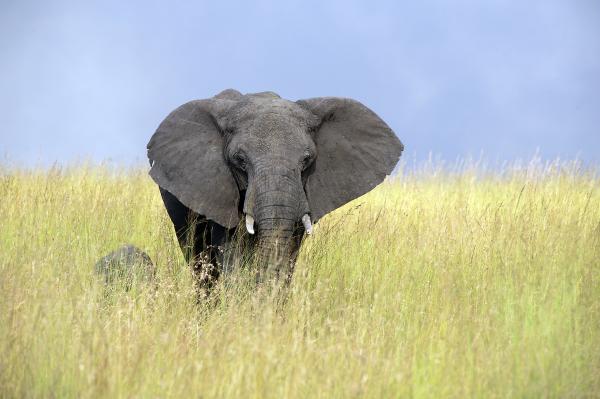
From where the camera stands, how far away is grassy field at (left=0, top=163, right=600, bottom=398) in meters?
5.16

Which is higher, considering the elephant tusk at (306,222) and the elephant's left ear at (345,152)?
the elephant's left ear at (345,152)

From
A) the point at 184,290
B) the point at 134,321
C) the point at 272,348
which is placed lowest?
the point at 272,348

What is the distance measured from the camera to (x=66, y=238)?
10383mm

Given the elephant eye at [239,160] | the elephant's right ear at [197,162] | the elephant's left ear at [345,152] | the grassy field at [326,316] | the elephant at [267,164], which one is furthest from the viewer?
the elephant's left ear at [345,152]

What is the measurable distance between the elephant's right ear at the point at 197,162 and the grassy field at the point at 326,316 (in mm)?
662

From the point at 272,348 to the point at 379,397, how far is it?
711mm

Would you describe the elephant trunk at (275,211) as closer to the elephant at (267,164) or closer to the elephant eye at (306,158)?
the elephant at (267,164)

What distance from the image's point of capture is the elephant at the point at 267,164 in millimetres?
6730

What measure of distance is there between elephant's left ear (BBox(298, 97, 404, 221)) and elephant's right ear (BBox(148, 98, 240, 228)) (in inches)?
27.7

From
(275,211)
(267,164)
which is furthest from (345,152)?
(275,211)

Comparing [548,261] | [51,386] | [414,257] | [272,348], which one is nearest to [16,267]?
[51,386]

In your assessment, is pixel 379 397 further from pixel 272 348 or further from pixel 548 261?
pixel 548 261

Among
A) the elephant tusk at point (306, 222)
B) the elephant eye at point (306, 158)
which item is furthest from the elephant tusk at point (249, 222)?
the elephant eye at point (306, 158)

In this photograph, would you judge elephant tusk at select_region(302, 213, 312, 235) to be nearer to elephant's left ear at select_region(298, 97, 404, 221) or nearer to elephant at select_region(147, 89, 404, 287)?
elephant at select_region(147, 89, 404, 287)
